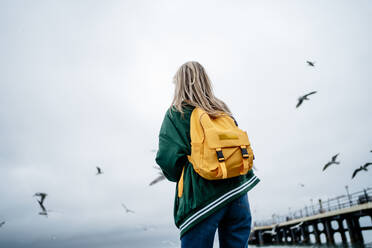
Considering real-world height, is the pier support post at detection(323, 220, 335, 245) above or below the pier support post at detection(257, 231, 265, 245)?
above

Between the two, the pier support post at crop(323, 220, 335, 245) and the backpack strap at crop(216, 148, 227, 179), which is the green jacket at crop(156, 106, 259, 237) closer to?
the backpack strap at crop(216, 148, 227, 179)

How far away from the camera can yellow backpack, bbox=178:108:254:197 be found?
5.48 ft

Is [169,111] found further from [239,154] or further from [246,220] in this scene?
[246,220]

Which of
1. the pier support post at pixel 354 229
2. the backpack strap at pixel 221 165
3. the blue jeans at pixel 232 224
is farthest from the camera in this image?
the pier support post at pixel 354 229

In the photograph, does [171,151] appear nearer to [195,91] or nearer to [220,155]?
[220,155]

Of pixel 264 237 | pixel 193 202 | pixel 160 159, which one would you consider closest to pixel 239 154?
pixel 193 202

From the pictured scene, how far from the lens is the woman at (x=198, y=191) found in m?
1.72

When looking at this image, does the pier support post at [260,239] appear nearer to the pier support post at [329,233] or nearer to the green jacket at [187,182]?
the pier support post at [329,233]

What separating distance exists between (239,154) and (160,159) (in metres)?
0.60

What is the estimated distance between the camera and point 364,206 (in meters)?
18.2

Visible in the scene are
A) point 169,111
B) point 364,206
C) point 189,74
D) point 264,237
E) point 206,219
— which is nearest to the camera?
point 206,219

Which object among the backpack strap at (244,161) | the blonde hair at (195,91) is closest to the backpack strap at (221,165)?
the backpack strap at (244,161)

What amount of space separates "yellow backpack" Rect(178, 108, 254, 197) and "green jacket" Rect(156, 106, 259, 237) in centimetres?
9

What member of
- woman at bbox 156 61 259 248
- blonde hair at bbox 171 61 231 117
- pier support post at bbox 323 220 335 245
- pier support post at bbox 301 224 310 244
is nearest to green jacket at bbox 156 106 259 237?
woman at bbox 156 61 259 248
